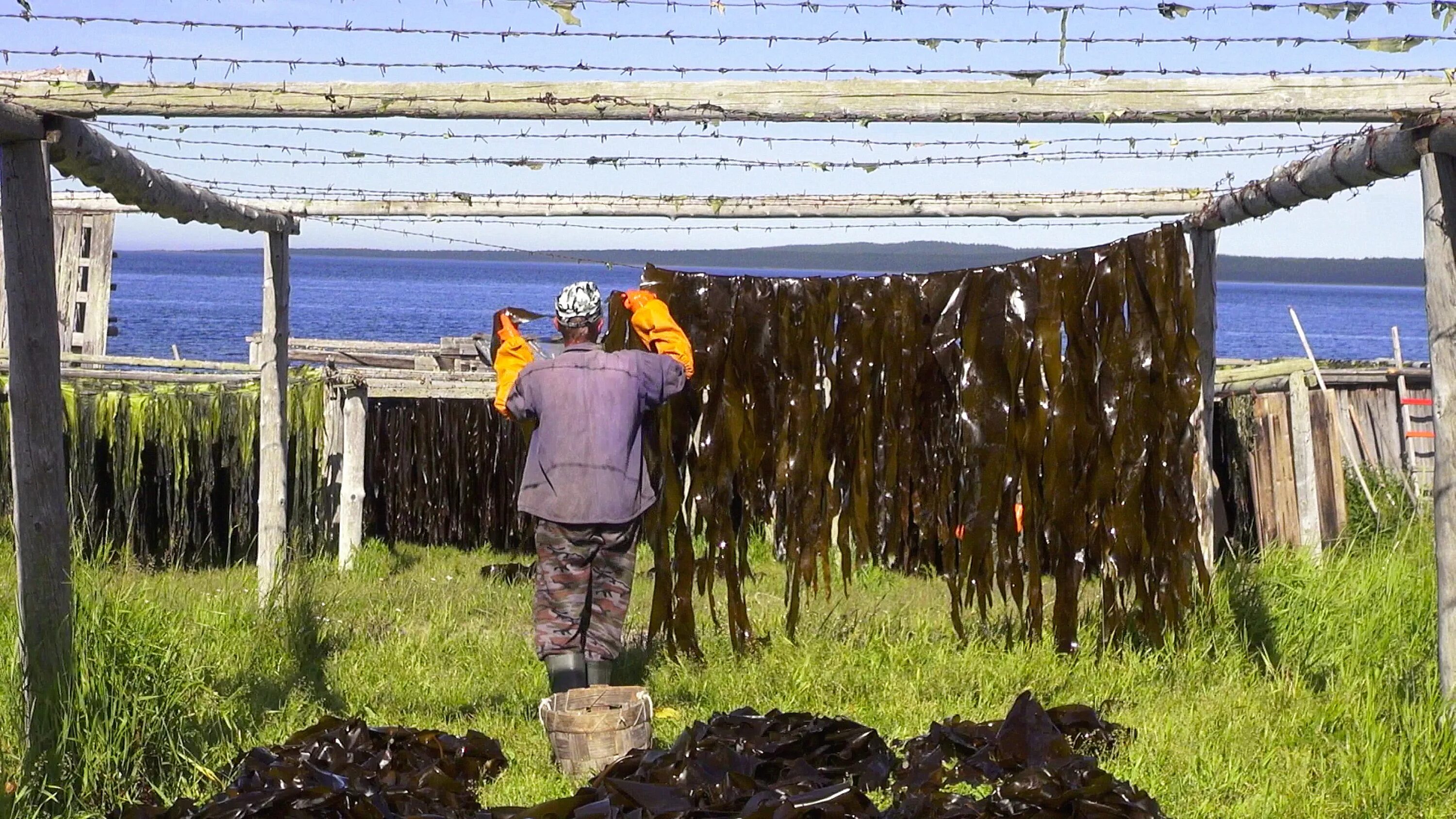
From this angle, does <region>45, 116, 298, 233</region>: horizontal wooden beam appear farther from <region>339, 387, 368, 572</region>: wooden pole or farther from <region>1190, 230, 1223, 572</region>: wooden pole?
<region>1190, 230, 1223, 572</region>: wooden pole

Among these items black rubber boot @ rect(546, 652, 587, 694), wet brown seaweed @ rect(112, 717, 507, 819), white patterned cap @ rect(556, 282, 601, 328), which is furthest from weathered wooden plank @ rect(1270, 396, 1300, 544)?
wet brown seaweed @ rect(112, 717, 507, 819)

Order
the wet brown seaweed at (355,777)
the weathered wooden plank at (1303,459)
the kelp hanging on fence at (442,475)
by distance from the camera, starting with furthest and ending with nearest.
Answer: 1. the kelp hanging on fence at (442,475)
2. the weathered wooden plank at (1303,459)
3. the wet brown seaweed at (355,777)

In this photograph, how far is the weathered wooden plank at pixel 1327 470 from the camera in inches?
482

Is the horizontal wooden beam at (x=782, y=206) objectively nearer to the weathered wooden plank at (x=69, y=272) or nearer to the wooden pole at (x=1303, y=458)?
the wooden pole at (x=1303, y=458)

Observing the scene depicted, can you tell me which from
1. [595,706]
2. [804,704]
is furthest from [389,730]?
[804,704]

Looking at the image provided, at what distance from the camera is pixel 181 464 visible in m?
12.6

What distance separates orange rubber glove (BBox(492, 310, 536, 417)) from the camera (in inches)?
287

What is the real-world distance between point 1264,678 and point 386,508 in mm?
9104

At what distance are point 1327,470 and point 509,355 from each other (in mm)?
7758

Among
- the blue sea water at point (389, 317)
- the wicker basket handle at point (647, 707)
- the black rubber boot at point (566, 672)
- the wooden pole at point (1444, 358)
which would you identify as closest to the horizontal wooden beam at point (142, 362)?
the black rubber boot at point (566, 672)

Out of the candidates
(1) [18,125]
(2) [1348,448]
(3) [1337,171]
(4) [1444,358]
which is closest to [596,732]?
(1) [18,125]

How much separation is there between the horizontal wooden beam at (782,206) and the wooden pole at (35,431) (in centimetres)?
359

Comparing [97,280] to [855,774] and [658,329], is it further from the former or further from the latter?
[855,774]

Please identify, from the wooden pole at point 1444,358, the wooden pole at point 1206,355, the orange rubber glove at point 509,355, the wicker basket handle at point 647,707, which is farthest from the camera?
the wooden pole at point 1206,355
